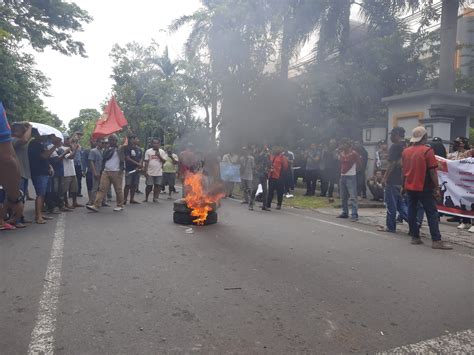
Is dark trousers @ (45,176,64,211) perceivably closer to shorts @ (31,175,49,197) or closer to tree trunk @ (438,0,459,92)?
shorts @ (31,175,49,197)

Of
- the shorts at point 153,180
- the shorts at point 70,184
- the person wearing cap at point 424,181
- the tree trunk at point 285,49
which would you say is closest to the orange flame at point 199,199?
the shorts at point 70,184

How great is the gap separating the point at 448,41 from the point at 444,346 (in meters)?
14.1

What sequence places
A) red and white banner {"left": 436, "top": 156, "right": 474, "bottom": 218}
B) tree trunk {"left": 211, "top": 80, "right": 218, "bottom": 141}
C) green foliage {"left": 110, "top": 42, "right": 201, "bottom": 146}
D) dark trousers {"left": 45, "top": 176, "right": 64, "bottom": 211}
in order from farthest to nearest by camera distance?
green foliage {"left": 110, "top": 42, "right": 201, "bottom": 146} → tree trunk {"left": 211, "top": 80, "right": 218, "bottom": 141} → dark trousers {"left": 45, "top": 176, "right": 64, "bottom": 211} → red and white banner {"left": 436, "top": 156, "right": 474, "bottom": 218}

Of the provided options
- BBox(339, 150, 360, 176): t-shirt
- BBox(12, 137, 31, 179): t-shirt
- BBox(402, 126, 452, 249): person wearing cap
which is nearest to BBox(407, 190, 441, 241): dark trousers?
BBox(402, 126, 452, 249): person wearing cap

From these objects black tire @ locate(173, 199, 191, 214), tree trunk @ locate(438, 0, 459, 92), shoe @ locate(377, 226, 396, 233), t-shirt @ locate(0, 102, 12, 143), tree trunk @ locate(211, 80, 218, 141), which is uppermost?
tree trunk @ locate(438, 0, 459, 92)

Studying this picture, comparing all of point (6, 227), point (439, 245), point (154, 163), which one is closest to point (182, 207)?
point (6, 227)

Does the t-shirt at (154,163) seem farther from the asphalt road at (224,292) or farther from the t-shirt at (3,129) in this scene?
the t-shirt at (3,129)

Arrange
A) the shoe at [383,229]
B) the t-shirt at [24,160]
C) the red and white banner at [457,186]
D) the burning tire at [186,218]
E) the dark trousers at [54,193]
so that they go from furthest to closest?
the dark trousers at [54,193] → the red and white banner at [457,186] → the burning tire at [186,218] → the t-shirt at [24,160] → the shoe at [383,229]

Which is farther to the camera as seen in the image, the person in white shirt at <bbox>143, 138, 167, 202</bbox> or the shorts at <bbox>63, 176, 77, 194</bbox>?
the person in white shirt at <bbox>143, 138, 167, 202</bbox>

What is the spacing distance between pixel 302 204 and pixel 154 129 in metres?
19.2

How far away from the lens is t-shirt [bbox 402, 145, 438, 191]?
6.05 meters

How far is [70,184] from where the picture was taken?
388 inches

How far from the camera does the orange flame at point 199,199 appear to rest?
7527 millimetres

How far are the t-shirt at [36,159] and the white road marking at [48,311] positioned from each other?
253 cm
